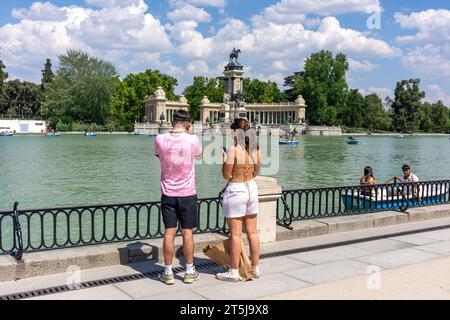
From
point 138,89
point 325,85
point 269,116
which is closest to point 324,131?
point 325,85

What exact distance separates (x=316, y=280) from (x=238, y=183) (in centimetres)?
151

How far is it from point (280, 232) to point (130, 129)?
104 m

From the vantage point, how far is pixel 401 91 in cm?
13638

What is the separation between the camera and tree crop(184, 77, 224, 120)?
416ft

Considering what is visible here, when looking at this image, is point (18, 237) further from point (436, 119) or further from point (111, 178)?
point (436, 119)

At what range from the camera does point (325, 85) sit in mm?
117438

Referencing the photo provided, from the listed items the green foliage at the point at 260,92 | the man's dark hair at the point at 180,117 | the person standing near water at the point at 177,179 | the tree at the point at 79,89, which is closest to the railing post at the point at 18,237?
the person standing near water at the point at 177,179

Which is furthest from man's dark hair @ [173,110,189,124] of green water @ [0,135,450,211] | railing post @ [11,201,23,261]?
green water @ [0,135,450,211]

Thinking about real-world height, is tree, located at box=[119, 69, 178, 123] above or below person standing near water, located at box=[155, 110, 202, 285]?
above

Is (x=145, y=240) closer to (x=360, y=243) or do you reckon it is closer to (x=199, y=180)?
(x=360, y=243)

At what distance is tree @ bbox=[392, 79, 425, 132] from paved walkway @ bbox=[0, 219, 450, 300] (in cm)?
13526

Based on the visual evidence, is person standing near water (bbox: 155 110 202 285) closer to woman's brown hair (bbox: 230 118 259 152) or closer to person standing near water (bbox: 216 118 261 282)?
person standing near water (bbox: 216 118 261 282)
